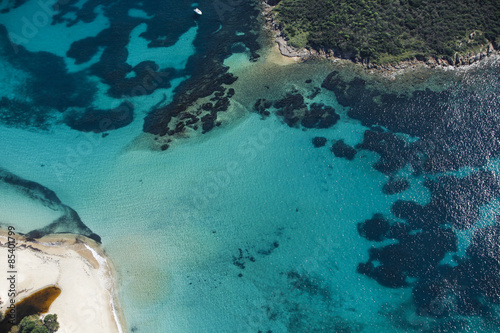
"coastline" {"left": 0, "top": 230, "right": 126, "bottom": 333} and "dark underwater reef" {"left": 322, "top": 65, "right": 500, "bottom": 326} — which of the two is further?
Result: "dark underwater reef" {"left": 322, "top": 65, "right": 500, "bottom": 326}

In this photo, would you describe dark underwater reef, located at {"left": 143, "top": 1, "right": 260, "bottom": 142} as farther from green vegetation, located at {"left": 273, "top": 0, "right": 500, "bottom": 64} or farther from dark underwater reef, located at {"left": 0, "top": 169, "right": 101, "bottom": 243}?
dark underwater reef, located at {"left": 0, "top": 169, "right": 101, "bottom": 243}

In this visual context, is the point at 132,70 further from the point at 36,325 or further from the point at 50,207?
the point at 36,325

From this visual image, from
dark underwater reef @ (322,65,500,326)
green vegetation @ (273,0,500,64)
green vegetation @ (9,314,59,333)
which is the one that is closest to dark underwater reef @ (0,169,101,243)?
green vegetation @ (9,314,59,333)

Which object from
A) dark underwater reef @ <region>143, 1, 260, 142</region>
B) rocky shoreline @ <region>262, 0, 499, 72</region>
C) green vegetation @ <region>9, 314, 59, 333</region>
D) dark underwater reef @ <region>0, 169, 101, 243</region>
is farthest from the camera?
rocky shoreline @ <region>262, 0, 499, 72</region>

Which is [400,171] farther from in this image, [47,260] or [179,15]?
[179,15]

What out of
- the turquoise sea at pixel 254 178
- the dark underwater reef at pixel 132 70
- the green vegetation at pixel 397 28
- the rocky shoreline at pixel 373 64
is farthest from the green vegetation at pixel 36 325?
the green vegetation at pixel 397 28
